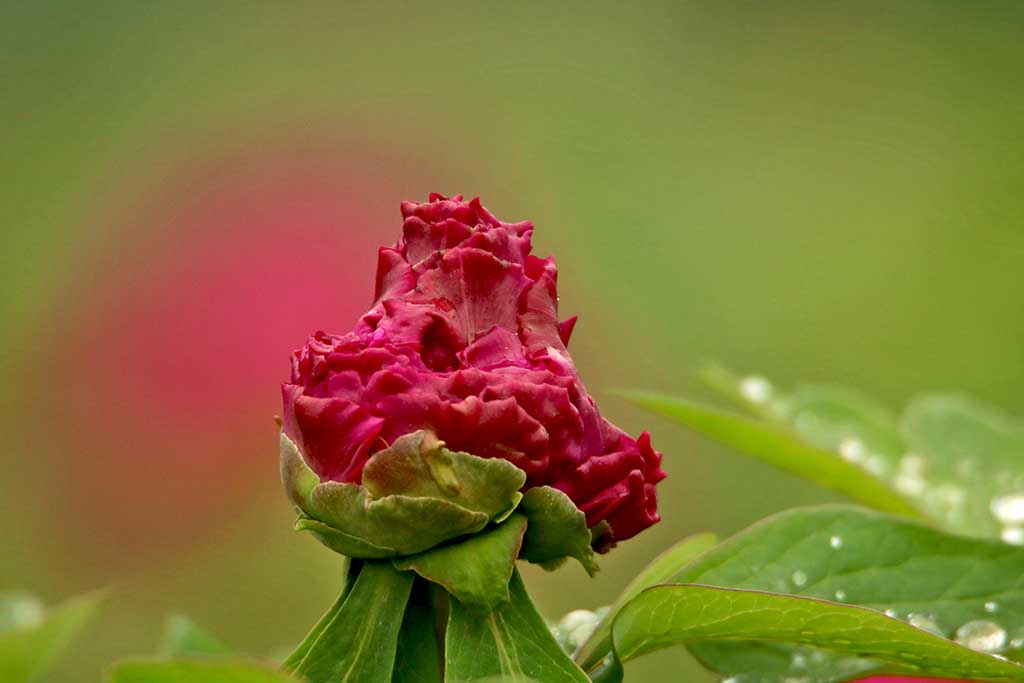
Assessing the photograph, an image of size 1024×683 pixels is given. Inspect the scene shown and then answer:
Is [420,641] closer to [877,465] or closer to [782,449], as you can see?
[782,449]

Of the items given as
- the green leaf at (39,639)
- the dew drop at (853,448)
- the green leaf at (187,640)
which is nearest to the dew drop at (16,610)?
the green leaf at (187,640)

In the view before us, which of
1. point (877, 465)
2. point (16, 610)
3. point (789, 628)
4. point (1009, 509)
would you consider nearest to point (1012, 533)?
point (1009, 509)

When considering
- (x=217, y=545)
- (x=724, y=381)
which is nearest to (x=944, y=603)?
(x=724, y=381)

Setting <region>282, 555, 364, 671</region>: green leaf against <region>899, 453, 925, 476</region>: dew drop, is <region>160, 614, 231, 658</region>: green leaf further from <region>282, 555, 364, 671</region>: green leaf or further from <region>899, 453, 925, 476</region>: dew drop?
<region>899, 453, 925, 476</region>: dew drop

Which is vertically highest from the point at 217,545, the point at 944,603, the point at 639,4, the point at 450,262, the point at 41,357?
the point at 639,4

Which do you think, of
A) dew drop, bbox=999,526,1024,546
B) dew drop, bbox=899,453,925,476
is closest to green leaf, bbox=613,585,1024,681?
dew drop, bbox=999,526,1024,546

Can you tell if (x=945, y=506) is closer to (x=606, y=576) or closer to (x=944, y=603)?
(x=944, y=603)
